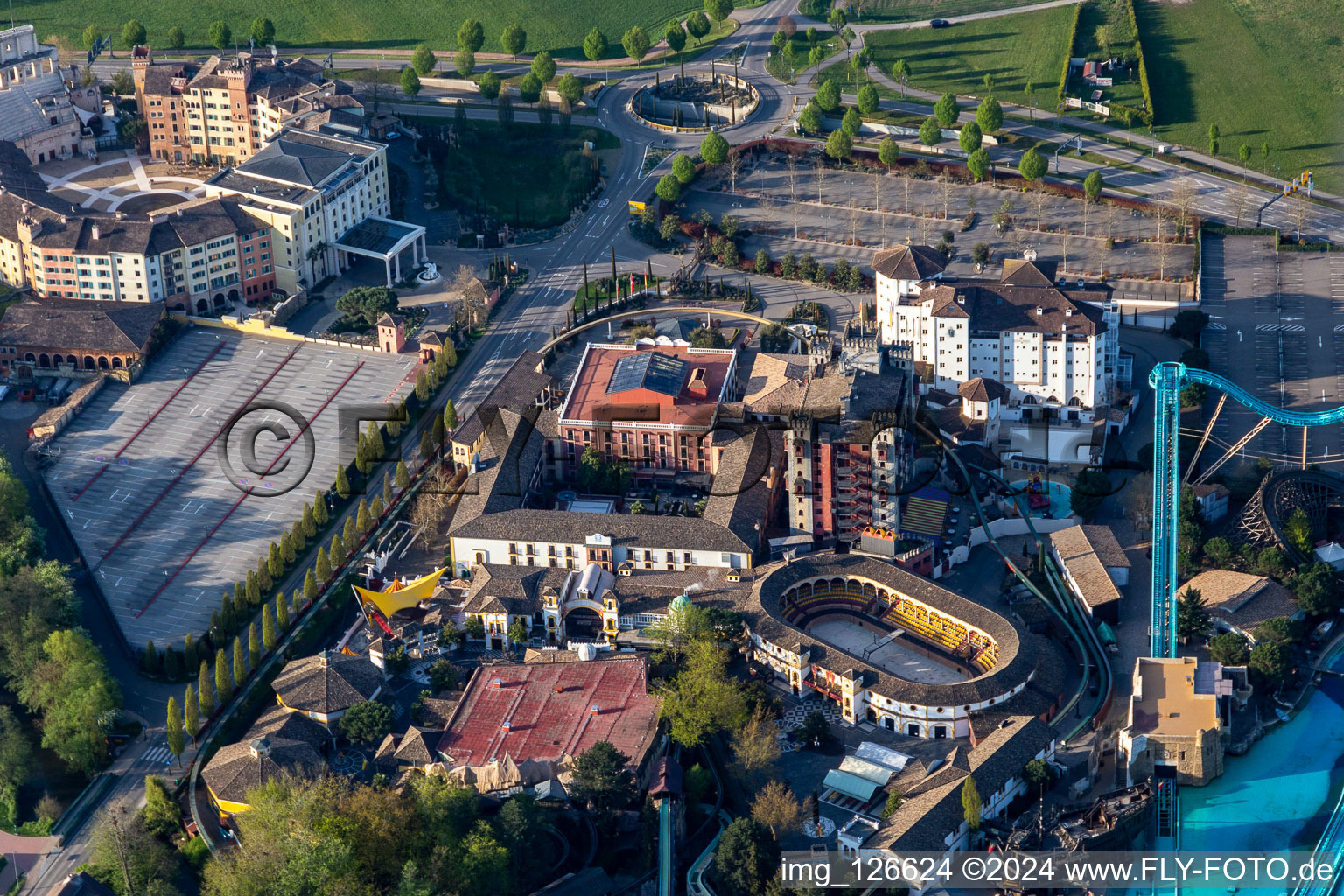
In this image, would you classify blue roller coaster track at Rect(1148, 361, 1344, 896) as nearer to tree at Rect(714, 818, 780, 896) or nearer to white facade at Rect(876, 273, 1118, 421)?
white facade at Rect(876, 273, 1118, 421)

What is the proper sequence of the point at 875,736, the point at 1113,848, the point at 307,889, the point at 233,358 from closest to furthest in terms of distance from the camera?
the point at 307,889 → the point at 1113,848 → the point at 875,736 → the point at 233,358

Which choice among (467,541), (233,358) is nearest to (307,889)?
(467,541)

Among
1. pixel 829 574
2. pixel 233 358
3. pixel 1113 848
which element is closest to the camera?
pixel 1113 848

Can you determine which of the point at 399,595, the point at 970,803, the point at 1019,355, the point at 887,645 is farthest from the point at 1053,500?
the point at 399,595

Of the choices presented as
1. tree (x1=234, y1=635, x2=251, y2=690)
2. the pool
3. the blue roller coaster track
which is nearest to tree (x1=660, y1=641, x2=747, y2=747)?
the blue roller coaster track

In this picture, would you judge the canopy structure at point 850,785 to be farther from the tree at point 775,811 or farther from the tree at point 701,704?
the tree at point 701,704

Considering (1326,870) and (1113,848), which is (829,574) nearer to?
(1113,848)
